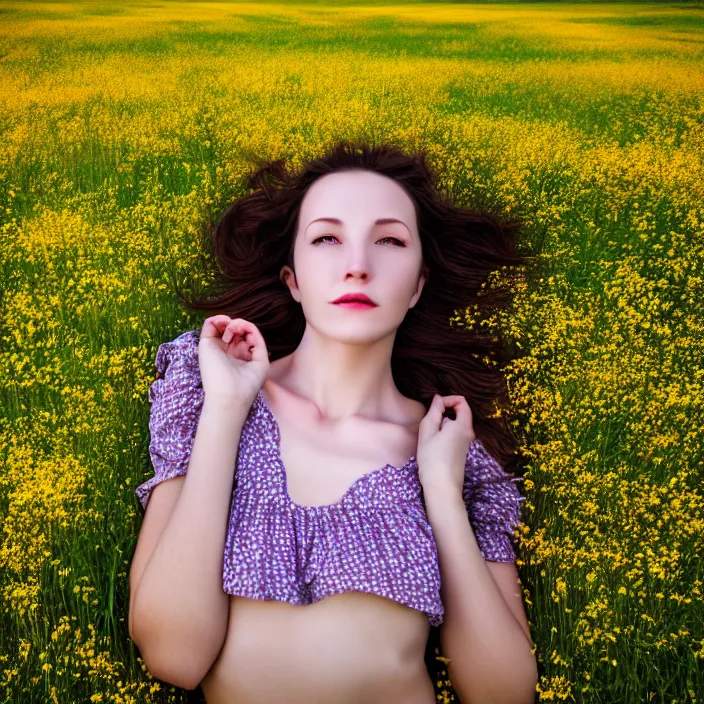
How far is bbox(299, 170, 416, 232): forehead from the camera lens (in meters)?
2.30

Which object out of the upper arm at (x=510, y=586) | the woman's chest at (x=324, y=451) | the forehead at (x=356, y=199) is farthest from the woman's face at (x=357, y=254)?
the upper arm at (x=510, y=586)

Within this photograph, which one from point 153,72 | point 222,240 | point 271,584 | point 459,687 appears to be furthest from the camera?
point 153,72

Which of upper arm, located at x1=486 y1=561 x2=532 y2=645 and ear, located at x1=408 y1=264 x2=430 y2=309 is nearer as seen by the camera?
upper arm, located at x1=486 y1=561 x2=532 y2=645

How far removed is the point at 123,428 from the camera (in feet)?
8.19

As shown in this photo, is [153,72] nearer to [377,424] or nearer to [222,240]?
[222,240]

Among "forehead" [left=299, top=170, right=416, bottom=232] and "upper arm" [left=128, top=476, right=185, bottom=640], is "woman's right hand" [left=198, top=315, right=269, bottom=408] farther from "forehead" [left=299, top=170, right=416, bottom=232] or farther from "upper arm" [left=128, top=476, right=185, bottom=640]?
"forehead" [left=299, top=170, right=416, bottom=232]

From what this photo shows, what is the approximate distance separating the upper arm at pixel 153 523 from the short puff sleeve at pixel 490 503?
0.80 metres

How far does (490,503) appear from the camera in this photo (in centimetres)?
230

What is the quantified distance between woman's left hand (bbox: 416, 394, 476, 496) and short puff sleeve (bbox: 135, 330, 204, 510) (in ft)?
1.99

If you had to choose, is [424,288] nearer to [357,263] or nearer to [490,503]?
[357,263]

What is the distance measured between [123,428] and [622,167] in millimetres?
2324

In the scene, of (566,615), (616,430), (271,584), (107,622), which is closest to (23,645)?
(107,622)

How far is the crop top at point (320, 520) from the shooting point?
1.93m

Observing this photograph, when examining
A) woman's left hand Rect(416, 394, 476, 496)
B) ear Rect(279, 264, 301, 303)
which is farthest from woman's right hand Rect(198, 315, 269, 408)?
woman's left hand Rect(416, 394, 476, 496)
